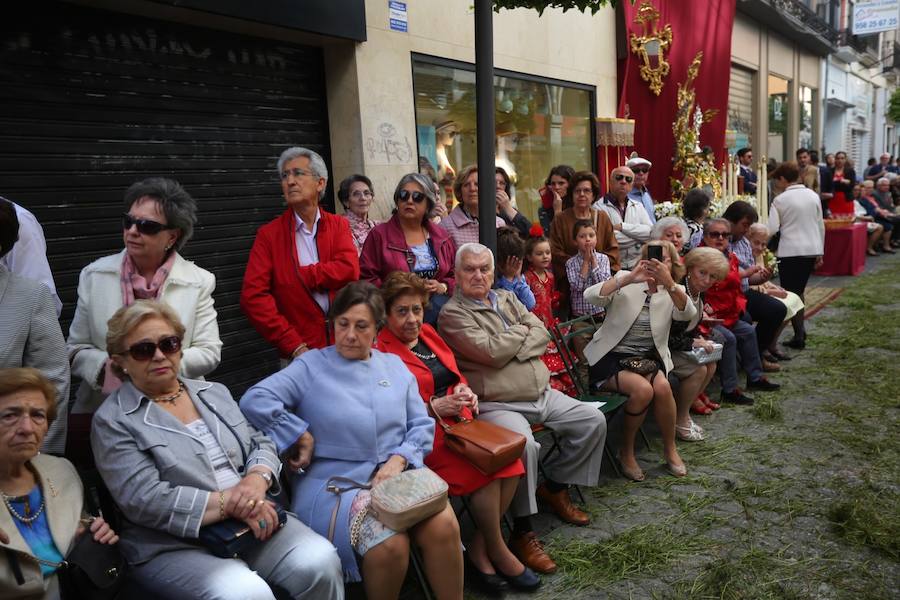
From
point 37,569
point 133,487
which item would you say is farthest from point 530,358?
point 37,569

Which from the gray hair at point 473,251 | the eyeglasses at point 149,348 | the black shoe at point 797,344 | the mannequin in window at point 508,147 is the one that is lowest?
the black shoe at point 797,344

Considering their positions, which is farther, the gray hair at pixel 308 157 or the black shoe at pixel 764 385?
the black shoe at pixel 764 385

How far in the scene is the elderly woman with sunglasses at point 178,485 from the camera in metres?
2.19

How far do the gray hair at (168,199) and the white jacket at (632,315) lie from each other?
2.60 meters

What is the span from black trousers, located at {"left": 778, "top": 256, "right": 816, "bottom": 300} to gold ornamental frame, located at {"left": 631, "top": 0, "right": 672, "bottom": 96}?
4001 mm

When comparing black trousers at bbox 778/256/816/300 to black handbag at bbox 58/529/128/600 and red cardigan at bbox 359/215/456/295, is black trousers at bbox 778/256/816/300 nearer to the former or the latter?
red cardigan at bbox 359/215/456/295

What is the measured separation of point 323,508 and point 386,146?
4.12 metres

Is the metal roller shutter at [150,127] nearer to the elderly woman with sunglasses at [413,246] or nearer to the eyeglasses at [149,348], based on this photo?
the elderly woman with sunglasses at [413,246]

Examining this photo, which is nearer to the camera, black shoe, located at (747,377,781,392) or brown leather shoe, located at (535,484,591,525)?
brown leather shoe, located at (535,484,591,525)

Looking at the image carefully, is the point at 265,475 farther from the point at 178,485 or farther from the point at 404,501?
the point at 404,501

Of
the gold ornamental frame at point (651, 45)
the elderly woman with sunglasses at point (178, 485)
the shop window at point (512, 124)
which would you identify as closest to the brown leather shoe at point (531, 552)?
the elderly woman with sunglasses at point (178, 485)

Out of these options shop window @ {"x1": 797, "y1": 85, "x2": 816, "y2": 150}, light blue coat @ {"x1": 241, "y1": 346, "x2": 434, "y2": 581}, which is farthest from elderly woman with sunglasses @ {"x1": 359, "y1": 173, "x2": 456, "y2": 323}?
shop window @ {"x1": 797, "y1": 85, "x2": 816, "y2": 150}

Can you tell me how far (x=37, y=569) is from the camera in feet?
6.42

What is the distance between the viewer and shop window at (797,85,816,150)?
2100 cm
